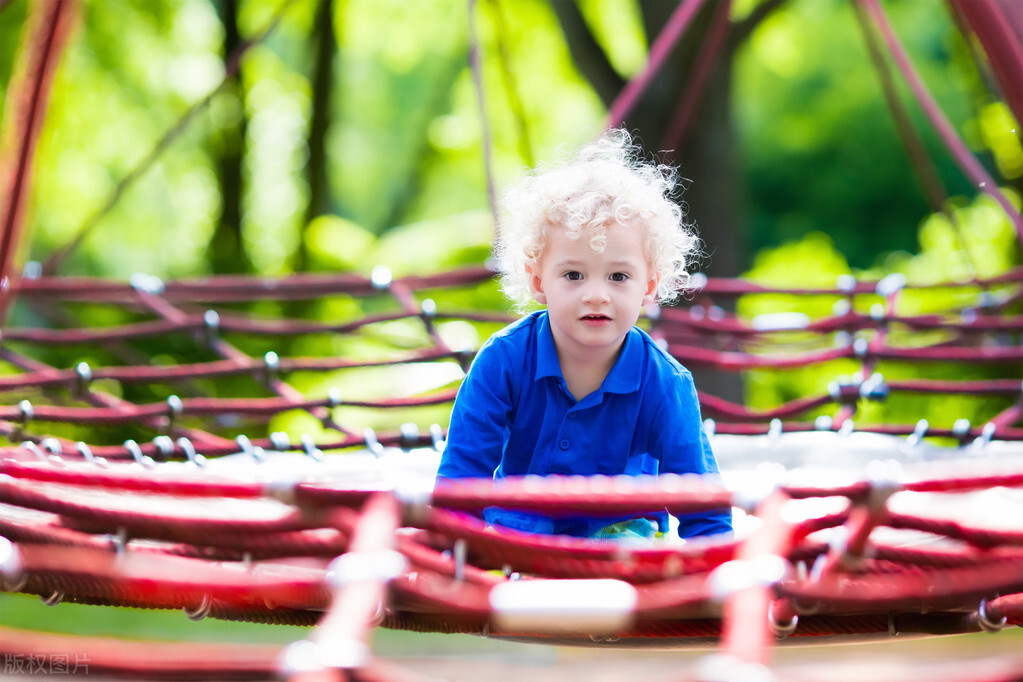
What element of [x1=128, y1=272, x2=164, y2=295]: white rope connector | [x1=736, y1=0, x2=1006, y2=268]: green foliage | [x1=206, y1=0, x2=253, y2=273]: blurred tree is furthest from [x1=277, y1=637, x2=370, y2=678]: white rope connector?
[x1=736, y1=0, x2=1006, y2=268]: green foliage

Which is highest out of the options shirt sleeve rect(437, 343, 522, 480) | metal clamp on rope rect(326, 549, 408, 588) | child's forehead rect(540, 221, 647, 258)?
child's forehead rect(540, 221, 647, 258)

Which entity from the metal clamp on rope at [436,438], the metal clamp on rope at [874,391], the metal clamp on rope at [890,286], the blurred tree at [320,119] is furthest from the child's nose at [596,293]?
the blurred tree at [320,119]

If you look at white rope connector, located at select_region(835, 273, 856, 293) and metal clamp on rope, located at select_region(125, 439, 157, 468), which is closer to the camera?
metal clamp on rope, located at select_region(125, 439, 157, 468)

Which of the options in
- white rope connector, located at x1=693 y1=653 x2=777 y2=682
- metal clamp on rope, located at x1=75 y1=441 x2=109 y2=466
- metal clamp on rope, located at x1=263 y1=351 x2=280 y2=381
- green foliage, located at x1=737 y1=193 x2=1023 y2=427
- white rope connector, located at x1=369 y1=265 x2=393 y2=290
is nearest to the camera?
white rope connector, located at x1=693 y1=653 x2=777 y2=682

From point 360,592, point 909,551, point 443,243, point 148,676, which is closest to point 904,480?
point 909,551

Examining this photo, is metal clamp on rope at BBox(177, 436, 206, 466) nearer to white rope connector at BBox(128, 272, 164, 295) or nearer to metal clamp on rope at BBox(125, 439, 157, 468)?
metal clamp on rope at BBox(125, 439, 157, 468)

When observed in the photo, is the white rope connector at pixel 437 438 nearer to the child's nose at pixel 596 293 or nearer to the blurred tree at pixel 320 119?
the child's nose at pixel 596 293

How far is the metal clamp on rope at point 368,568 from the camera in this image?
1.86 ft

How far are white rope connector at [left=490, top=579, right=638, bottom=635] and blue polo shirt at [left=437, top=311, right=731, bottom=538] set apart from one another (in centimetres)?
38

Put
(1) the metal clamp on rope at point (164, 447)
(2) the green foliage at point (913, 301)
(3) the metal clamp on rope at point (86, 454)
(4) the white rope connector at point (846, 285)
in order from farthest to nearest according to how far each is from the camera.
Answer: (2) the green foliage at point (913, 301) < (4) the white rope connector at point (846, 285) < (1) the metal clamp on rope at point (164, 447) < (3) the metal clamp on rope at point (86, 454)

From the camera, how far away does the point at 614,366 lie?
995 millimetres

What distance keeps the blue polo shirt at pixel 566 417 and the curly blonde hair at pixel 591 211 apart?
8 cm

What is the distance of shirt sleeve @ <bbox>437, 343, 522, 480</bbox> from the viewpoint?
37.8 inches

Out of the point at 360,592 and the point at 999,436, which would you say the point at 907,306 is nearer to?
the point at 999,436
